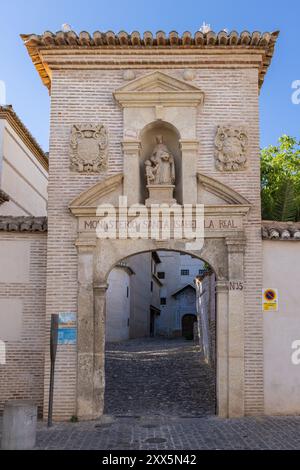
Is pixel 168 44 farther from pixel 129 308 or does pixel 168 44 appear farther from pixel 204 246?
pixel 129 308

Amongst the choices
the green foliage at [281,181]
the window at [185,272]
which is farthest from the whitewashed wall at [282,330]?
the window at [185,272]

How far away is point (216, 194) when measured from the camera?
1001 cm

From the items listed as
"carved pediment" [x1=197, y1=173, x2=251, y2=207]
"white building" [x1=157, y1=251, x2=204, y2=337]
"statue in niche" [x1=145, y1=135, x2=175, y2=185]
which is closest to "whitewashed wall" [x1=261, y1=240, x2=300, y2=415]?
"carved pediment" [x1=197, y1=173, x2=251, y2=207]

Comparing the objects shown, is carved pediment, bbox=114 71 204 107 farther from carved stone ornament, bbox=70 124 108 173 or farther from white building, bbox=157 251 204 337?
white building, bbox=157 251 204 337

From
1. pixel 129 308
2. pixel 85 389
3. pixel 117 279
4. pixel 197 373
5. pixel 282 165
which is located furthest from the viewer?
pixel 129 308

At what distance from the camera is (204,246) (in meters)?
9.86

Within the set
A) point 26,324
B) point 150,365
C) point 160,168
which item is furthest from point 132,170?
point 150,365

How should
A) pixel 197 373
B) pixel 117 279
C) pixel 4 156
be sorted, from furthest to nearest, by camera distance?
pixel 117 279, pixel 197 373, pixel 4 156

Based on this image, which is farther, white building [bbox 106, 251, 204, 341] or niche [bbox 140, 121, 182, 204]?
white building [bbox 106, 251, 204, 341]

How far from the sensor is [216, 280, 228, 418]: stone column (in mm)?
9562

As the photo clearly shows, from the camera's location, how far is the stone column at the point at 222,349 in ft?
31.4

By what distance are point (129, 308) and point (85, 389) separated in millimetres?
23313

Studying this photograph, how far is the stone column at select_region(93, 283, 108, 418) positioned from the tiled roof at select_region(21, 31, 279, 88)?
14.8 feet

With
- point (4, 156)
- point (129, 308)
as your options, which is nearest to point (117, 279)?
point (129, 308)
